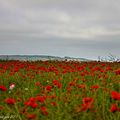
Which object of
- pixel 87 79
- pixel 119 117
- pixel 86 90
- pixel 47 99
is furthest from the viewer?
pixel 87 79

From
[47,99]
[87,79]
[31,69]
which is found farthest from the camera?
[31,69]

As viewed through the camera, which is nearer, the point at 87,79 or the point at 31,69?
the point at 87,79

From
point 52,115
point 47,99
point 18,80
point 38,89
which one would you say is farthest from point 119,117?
point 18,80

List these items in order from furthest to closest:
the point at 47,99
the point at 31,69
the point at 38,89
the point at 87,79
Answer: the point at 31,69
the point at 87,79
the point at 38,89
the point at 47,99

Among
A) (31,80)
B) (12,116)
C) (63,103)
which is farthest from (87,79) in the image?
(12,116)

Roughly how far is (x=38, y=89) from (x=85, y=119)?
10.5ft

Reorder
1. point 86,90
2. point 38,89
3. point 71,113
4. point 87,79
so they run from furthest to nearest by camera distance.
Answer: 1. point 87,79
2. point 38,89
3. point 86,90
4. point 71,113

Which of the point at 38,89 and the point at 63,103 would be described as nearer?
the point at 63,103

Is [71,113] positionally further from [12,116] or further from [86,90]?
[86,90]

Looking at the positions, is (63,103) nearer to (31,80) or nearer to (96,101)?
(96,101)

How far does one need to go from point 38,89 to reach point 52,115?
3.02 m

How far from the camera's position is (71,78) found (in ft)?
34.3

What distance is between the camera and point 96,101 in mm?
6508

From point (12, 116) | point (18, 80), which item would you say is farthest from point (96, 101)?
point (18, 80)
